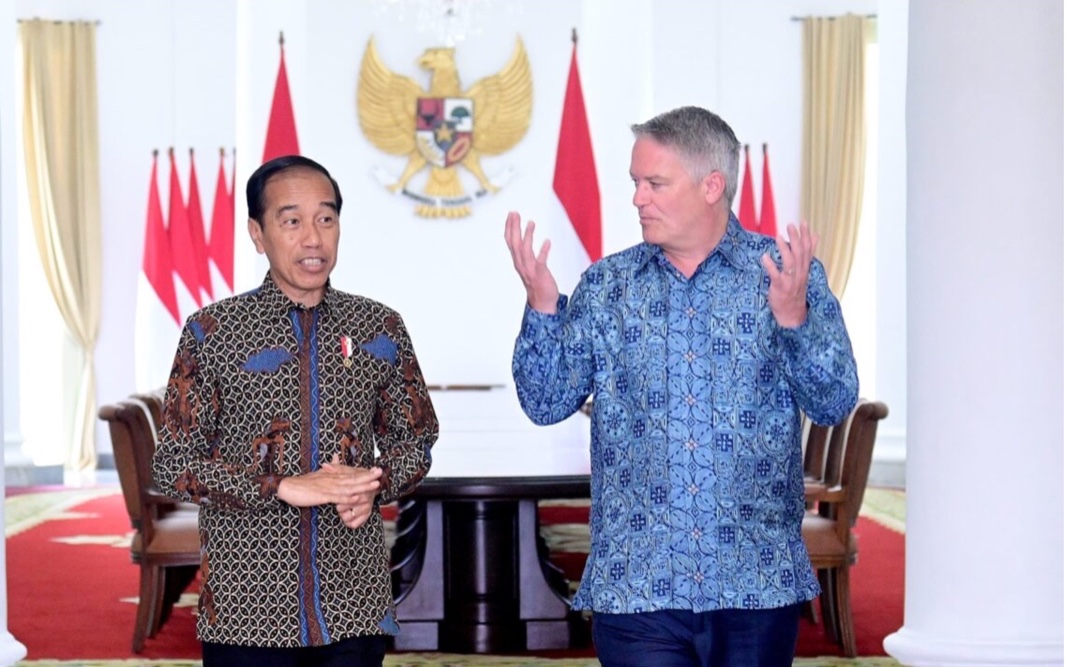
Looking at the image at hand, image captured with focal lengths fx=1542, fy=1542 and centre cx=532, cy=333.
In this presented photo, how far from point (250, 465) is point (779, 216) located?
10.5 m

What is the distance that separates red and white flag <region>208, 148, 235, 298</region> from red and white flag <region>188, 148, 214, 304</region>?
0.08 metres

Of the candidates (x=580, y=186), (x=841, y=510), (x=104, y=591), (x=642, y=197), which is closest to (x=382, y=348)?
(x=642, y=197)

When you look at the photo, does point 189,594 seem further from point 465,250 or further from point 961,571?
point 465,250

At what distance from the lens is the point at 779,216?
1289 cm

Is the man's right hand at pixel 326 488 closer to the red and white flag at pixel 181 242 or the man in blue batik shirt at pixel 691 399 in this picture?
the man in blue batik shirt at pixel 691 399

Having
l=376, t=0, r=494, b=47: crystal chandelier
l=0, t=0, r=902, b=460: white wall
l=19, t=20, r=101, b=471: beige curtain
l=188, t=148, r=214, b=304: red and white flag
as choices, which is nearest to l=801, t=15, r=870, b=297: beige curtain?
l=0, t=0, r=902, b=460: white wall

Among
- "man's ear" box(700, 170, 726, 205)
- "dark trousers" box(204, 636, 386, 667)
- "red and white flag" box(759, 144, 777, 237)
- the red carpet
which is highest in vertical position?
"red and white flag" box(759, 144, 777, 237)

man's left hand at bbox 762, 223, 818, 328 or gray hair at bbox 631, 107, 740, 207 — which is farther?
gray hair at bbox 631, 107, 740, 207

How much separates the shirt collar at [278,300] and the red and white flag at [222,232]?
10.1 m

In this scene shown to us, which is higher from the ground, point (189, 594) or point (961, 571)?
point (961, 571)

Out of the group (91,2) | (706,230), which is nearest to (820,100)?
(91,2)

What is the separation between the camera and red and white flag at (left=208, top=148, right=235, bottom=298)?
12812mm

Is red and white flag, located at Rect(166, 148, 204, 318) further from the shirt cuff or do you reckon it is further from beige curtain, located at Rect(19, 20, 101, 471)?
the shirt cuff

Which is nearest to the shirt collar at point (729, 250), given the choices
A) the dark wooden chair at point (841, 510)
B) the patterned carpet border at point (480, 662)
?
the dark wooden chair at point (841, 510)
